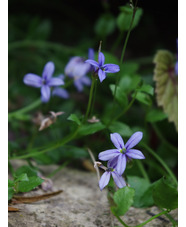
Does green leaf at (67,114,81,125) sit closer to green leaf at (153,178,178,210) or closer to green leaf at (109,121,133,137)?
green leaf at (109,121,133,137)

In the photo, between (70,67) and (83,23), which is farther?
(83,23)

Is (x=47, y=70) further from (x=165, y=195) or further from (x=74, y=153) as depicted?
(x=165, y=195)

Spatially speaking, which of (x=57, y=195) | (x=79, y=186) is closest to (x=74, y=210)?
(x=57, y=195)

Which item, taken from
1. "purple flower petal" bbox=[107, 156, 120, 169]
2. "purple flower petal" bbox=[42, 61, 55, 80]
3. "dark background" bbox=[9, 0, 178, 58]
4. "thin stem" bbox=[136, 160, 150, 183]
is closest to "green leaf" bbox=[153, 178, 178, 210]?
"purple flower petal" bbox=[107, 156, 120, 169]

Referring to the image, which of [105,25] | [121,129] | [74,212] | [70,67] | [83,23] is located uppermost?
[83,23]

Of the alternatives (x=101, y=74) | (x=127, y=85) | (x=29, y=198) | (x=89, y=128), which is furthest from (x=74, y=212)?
(x=127, y=85)

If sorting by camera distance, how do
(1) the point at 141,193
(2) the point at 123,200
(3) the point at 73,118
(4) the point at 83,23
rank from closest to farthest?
(2) the point at 123,200 → (3) the point at 73,118 → (1) the point at 141,193 → (4) the point at 83,23

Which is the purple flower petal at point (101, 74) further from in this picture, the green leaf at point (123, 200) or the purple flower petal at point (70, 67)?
the purple flower petal at point (70, 67)
